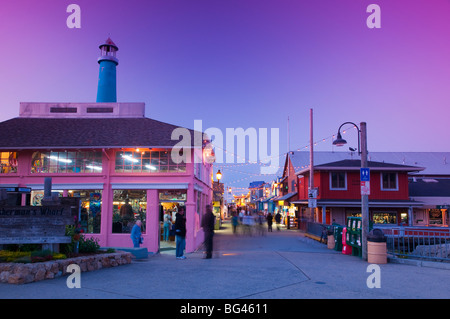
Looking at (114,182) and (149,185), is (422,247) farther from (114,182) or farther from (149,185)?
(114,182)

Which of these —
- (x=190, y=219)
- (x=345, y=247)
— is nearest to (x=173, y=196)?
(x=190, y=219)

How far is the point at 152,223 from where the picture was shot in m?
17.1

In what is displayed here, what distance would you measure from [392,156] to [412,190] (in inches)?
497

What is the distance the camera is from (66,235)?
10.9 metres

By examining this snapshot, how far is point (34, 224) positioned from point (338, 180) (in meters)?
25.9

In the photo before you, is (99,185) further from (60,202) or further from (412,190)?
(412,190)

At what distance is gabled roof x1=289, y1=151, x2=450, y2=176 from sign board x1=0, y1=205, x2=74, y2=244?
109ft

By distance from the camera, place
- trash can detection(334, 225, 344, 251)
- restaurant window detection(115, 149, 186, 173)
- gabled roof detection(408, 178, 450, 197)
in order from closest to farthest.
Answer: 1. trash can detection(334, 225, 344, 251)
2. restaurant window detection(115, 149, 186, 173)
3. gabled roof detection(408, 178, 450, 197)

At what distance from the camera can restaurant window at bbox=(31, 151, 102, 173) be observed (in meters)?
18.0

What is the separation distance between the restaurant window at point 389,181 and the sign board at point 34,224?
27090 mm

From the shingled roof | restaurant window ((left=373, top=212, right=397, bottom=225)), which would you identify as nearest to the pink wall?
the shingled roof

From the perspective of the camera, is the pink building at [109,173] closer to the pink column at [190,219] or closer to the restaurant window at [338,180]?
the pink column at [190,219]

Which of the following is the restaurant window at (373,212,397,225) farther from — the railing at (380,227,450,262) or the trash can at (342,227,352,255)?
the trash can at (342,227,352,255)
